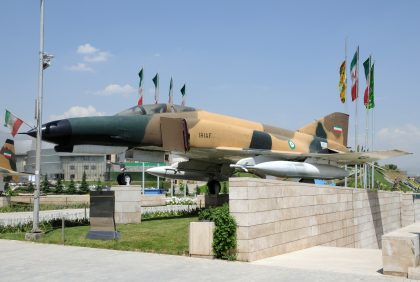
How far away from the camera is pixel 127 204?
1664cm

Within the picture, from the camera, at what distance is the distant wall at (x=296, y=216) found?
36.0 feet

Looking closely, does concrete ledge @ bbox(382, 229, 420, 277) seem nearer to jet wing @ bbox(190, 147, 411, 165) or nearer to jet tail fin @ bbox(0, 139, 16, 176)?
jet wing @ bbox(190, 147, 411, 165)

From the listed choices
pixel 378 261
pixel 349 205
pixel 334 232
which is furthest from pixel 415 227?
pixel 349 205

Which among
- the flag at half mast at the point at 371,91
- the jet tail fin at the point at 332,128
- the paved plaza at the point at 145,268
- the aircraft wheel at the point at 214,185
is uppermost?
the flag at half mast at the point at 371,91

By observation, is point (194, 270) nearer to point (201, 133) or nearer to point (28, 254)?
point (28, 254)

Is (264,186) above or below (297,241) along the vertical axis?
above

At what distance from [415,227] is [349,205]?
7618mm

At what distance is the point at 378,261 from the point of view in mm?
11352

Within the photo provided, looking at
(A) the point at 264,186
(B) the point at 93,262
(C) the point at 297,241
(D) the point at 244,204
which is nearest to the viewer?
(B) the point at 93,262

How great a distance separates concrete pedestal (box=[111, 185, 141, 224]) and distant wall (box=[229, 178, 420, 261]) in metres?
5.87

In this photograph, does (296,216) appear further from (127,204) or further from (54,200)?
(54,200)

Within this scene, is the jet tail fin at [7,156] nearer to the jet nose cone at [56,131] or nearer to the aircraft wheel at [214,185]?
the aircraft wheel at [214,185]

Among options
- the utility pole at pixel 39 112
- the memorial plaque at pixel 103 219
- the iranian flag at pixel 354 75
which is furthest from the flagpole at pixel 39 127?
the iranian flag at pixel 354 75

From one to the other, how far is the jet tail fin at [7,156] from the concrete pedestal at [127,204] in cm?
2654
